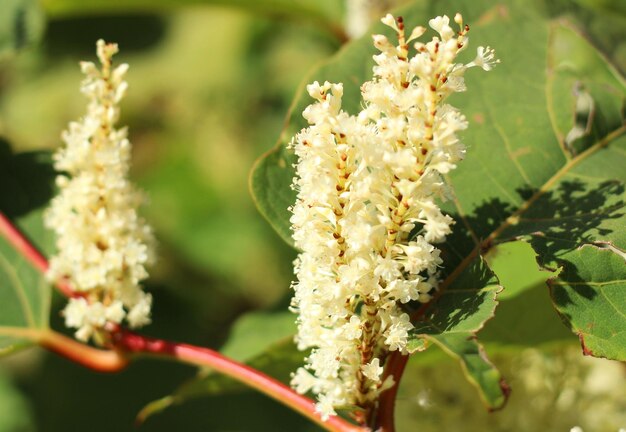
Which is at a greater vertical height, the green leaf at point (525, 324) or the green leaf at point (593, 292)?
the green leaf at point (593, 292)

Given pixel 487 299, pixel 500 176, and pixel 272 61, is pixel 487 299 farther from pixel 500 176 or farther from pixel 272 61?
pixel 272 61

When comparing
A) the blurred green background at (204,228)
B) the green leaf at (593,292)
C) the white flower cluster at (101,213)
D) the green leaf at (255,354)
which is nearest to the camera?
the green leaf at (593,292)

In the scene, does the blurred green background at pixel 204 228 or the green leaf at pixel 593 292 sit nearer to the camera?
the green leaf at pixel 593 292

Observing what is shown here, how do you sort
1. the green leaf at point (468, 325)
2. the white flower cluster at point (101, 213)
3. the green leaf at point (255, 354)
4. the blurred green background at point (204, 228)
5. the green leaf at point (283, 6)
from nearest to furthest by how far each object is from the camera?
the green leaf at point (468, 325)
the white flower cluster at point (101, 213)
the green leaf at point (255, 354)
the blurred green background at point (204, 228)
the green leaf at point (283, 6)

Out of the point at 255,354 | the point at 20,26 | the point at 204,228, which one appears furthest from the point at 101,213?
the point at 204,228

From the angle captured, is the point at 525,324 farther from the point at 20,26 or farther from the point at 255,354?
the point at 20,26

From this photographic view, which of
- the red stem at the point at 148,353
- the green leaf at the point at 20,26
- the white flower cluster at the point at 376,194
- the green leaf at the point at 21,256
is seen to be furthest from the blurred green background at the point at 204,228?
the white flower cluster at the point at 376,194

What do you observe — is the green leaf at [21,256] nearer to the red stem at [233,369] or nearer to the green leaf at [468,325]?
the red stem at [233,369]
